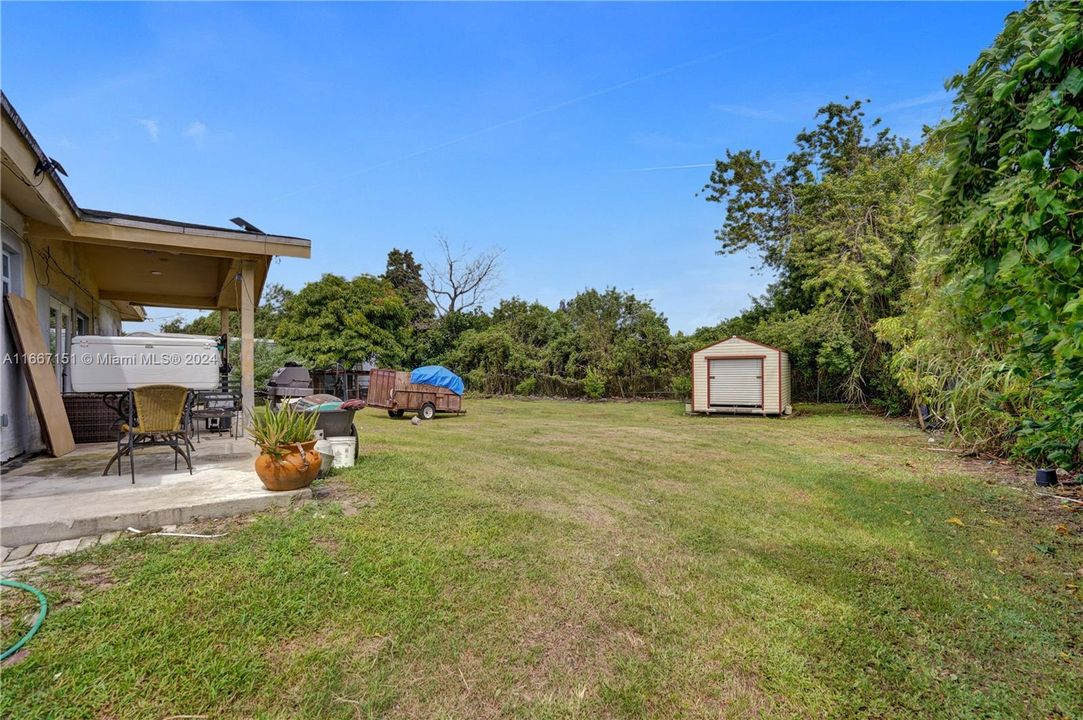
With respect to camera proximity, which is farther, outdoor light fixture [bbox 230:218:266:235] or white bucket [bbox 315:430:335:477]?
outdoor light fixture [bbox 230:218:266:235]

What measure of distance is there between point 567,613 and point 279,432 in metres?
2.78

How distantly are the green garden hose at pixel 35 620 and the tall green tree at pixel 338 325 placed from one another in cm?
1724

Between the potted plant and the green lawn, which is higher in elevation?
the potted plant

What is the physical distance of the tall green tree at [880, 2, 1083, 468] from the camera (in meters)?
1.80

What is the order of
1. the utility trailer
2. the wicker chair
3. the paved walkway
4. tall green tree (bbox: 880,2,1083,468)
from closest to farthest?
tall green tree (bbox: 880,2,1083,468), the paved walkway, the wicker chair, the utility trailer

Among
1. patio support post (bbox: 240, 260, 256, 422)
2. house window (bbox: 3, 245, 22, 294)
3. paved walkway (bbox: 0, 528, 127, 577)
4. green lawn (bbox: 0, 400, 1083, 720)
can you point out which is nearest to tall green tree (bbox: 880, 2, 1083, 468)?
green lawn (bbox: 0, 400, 1083, 720)

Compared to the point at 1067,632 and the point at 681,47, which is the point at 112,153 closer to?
the point at 681,47

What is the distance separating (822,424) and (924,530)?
8.59m

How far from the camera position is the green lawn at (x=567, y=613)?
1.97 metres

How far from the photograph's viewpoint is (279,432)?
12.8ft

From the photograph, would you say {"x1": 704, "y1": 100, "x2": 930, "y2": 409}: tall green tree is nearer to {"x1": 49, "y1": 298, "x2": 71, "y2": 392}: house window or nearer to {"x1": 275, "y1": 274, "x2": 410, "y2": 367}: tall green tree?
{"x1": 275, "y1": 274, "x2": 410, "y2": 367}: tall green tree

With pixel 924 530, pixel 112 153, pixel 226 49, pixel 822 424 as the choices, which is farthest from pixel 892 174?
pixel 112 153

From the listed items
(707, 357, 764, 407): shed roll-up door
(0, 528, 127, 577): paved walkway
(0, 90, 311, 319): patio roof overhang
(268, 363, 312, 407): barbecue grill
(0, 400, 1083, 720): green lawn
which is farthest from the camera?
(268, 363, 312, 407): barbecue grill

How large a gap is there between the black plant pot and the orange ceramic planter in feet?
25.9
